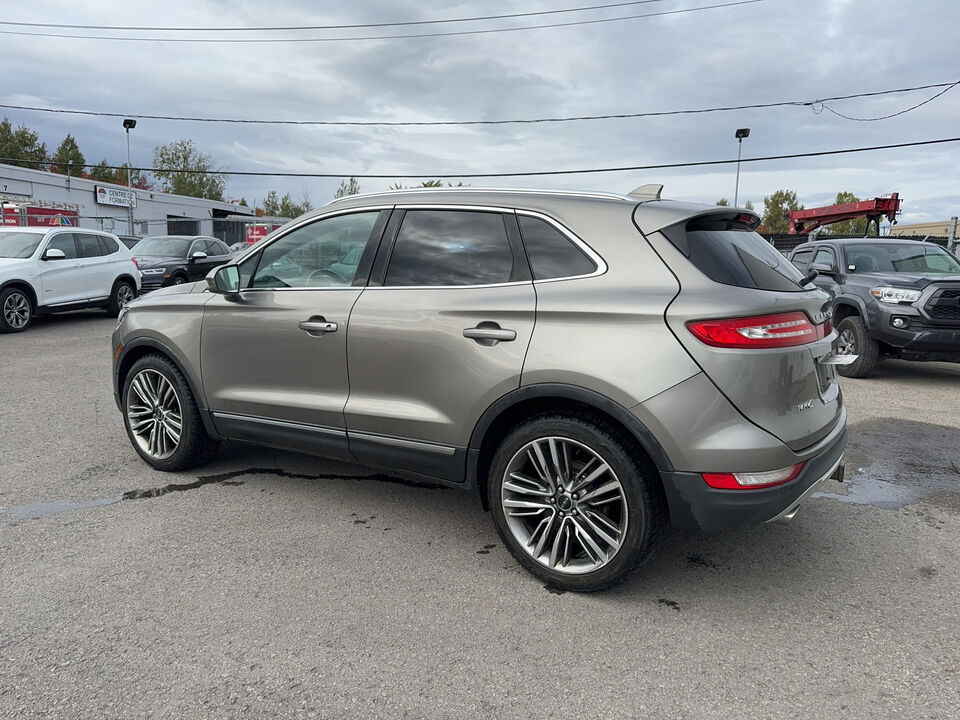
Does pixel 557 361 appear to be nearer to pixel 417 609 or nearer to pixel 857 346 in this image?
pixel 417 609

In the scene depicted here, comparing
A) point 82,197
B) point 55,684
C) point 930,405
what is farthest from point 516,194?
point 82,197

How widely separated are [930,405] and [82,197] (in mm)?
42697

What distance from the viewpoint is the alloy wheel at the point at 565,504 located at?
10.2 ft

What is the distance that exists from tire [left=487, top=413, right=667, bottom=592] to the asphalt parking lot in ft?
0.50

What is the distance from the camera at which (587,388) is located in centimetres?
302

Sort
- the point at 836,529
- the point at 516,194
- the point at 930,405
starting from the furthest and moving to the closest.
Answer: the point at 930,405
the point at 836,529
the point at 516,194

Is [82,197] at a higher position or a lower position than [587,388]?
higher

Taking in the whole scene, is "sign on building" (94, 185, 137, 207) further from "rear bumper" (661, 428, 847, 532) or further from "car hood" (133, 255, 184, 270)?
"rear bumper" (661, 428, 847, 532)

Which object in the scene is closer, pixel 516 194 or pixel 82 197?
pixel 516 194

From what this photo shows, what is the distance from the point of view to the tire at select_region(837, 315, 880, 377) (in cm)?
841

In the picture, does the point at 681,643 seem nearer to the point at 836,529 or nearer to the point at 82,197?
the point at 836,529

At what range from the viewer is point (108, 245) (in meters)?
14.0

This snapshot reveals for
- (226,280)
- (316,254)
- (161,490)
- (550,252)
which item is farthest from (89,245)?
(550,252)

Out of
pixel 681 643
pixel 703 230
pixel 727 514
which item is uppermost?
pixel 703 230
